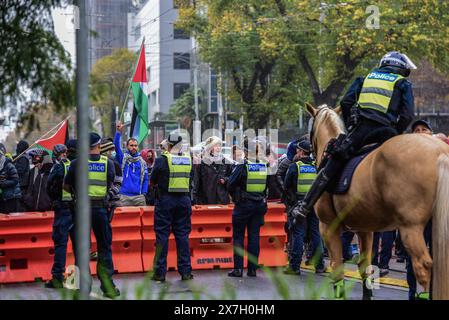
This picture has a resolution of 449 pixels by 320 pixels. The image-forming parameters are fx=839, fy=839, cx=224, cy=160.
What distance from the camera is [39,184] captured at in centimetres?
1420

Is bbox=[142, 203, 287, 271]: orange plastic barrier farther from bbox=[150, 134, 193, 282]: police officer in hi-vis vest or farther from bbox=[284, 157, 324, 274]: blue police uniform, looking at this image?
bbox=[150, 134, 193, 282]: police officer in hi-vis vest

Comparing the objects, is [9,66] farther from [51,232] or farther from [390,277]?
[390,277]

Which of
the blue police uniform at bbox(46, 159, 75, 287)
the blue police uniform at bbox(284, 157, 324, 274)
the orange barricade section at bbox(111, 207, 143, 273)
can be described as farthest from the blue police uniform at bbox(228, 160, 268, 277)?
the blue police uniform at bbox(46, 159, 75, 287)

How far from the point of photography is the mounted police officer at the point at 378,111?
866 cm

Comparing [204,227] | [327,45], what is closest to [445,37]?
[327,45]

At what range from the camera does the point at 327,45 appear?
3309 centimetres

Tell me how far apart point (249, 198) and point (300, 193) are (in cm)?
90

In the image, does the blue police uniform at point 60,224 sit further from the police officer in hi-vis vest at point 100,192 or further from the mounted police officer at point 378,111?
the mounted police officer at point 378,111

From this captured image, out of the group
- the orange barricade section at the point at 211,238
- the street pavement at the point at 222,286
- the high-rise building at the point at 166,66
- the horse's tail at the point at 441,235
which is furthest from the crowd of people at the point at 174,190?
the high-rise building at the point at 166,66

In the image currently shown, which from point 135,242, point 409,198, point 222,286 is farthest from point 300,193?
point 409,198

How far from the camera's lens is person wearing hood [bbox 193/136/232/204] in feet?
53.2

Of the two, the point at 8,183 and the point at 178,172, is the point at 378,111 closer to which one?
the point at 178,172

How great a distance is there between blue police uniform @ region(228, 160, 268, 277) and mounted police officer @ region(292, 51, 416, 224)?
3.98m

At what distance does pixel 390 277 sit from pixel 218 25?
26.4m
